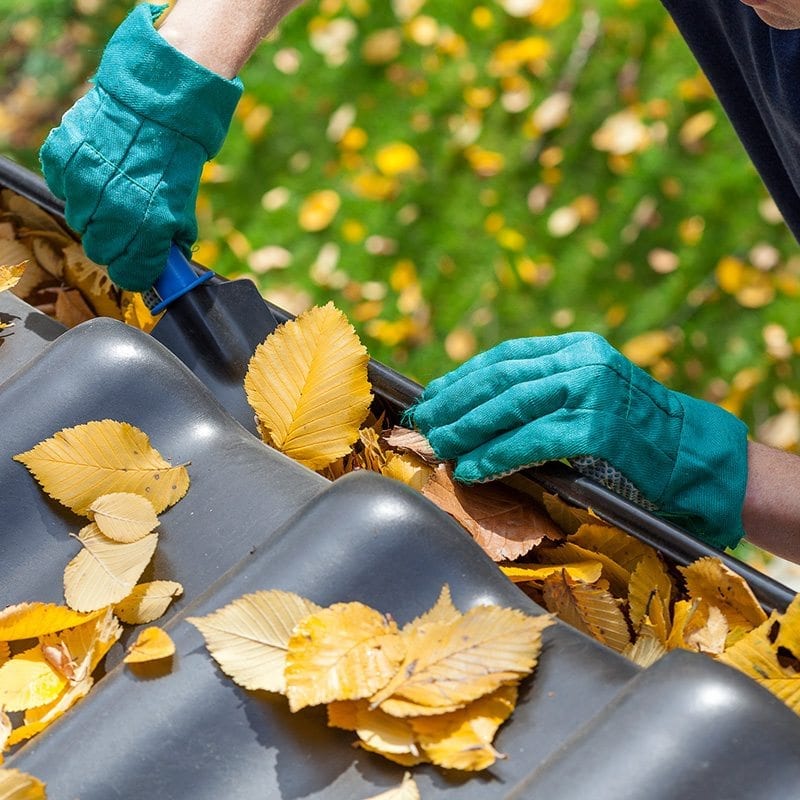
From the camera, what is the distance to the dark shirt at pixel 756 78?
62.1 inches

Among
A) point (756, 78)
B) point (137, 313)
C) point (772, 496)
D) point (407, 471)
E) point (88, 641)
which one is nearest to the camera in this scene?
point (88, 641)

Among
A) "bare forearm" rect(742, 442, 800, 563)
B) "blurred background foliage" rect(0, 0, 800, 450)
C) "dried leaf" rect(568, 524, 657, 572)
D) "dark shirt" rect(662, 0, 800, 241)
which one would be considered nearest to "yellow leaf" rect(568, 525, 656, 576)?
"dried leaf" rect(568, 524, 657, 572)

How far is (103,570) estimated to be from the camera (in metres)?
1.06

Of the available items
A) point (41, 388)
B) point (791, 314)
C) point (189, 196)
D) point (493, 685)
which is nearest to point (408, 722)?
point (493, 685)

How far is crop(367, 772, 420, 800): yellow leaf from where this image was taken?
0.83 m

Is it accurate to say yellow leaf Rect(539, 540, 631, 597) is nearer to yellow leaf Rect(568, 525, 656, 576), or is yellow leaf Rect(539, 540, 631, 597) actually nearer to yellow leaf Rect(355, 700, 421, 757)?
yellow leaf Rect(568, 525, 656, 576)

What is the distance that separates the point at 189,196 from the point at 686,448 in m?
0.79

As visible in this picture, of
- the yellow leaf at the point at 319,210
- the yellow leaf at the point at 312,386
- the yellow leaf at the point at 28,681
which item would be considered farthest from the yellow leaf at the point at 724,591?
the yellow leaf at the point at 319,210

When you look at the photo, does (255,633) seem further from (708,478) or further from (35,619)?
(708,478)

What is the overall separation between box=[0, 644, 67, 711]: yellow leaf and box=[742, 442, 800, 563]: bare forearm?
0.91 metres

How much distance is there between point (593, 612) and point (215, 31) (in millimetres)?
1032

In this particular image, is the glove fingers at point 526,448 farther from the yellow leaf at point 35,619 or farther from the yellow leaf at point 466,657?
the yellow leaf at point 35,619

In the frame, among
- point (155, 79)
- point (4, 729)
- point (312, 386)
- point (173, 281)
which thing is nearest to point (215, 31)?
point (155, 79)

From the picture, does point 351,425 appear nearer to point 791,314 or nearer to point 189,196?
point 189,196
